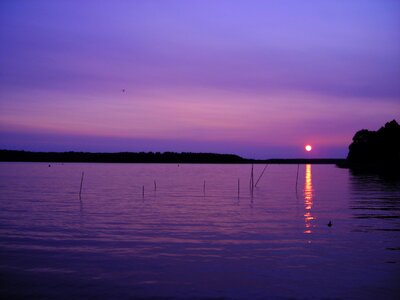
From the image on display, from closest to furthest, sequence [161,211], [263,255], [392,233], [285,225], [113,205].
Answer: [263,255]
[392,233]
[285,225]
[161,211]
[113,205]

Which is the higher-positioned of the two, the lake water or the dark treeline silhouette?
the dark treeline silhouette

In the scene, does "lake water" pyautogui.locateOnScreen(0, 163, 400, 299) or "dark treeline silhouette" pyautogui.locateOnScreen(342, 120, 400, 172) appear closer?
"lake water" pyautogui.locateOnScreen(0, 163, 400, 299)

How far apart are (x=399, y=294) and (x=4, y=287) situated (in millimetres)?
13115

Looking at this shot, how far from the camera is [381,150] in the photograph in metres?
152

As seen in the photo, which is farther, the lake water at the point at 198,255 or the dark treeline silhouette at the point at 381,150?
the dark treeline silhouette at the point at 381,150

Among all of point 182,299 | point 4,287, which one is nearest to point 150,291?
point 182,299

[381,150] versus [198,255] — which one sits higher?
[381,150]

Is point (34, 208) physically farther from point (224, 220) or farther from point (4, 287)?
point (4, 287)

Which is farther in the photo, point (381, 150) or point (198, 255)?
point (381, 150)

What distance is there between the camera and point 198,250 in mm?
21344

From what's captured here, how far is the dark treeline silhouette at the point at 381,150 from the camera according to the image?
14588cm

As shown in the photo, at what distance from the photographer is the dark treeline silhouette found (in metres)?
146

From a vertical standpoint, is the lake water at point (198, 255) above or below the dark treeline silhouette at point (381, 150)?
below

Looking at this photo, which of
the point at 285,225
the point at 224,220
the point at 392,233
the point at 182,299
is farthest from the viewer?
the point at 224,220
